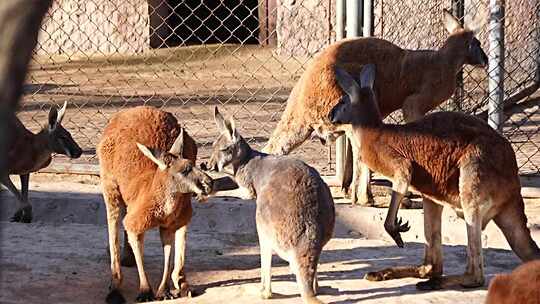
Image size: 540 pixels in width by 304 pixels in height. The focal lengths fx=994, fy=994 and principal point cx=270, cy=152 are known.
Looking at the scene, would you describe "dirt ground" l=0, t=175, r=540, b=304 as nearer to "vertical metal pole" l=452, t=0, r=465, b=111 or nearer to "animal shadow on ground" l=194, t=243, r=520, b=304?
"animal shadow on ground" l=194, t=243, r=520, b=304

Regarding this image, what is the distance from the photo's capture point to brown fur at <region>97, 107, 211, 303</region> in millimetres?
4488

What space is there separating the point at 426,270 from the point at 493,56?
226 centimetres

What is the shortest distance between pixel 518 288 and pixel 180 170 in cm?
222

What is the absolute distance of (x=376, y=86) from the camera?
21.2 ft

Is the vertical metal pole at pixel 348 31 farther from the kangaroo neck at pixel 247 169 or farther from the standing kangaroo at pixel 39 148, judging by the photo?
the kangaroo neck at pixel 247 169

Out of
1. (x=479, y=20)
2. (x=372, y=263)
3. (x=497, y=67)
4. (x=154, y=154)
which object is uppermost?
(x=479, y=20)

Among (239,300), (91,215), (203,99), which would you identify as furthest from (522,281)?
(203,99)

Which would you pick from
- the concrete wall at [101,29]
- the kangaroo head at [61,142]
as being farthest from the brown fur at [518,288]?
the concrete wall at [101,29]

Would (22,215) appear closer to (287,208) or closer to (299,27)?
(287,208)

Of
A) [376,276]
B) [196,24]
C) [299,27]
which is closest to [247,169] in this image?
[376,276]

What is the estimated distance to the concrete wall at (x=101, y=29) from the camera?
13.1 meters

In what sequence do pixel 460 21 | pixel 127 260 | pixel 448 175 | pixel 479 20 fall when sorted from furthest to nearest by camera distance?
1. pixel 479 20
2. pixel 460 21
3. pixel 127 260
4. pixel 448 175

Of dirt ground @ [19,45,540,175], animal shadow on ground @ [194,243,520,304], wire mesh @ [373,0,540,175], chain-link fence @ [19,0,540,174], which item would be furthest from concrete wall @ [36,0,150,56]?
animal shadow on ground @ [194,243,520,304]

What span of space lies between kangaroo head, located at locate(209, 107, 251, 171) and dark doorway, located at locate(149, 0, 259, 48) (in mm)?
8076
